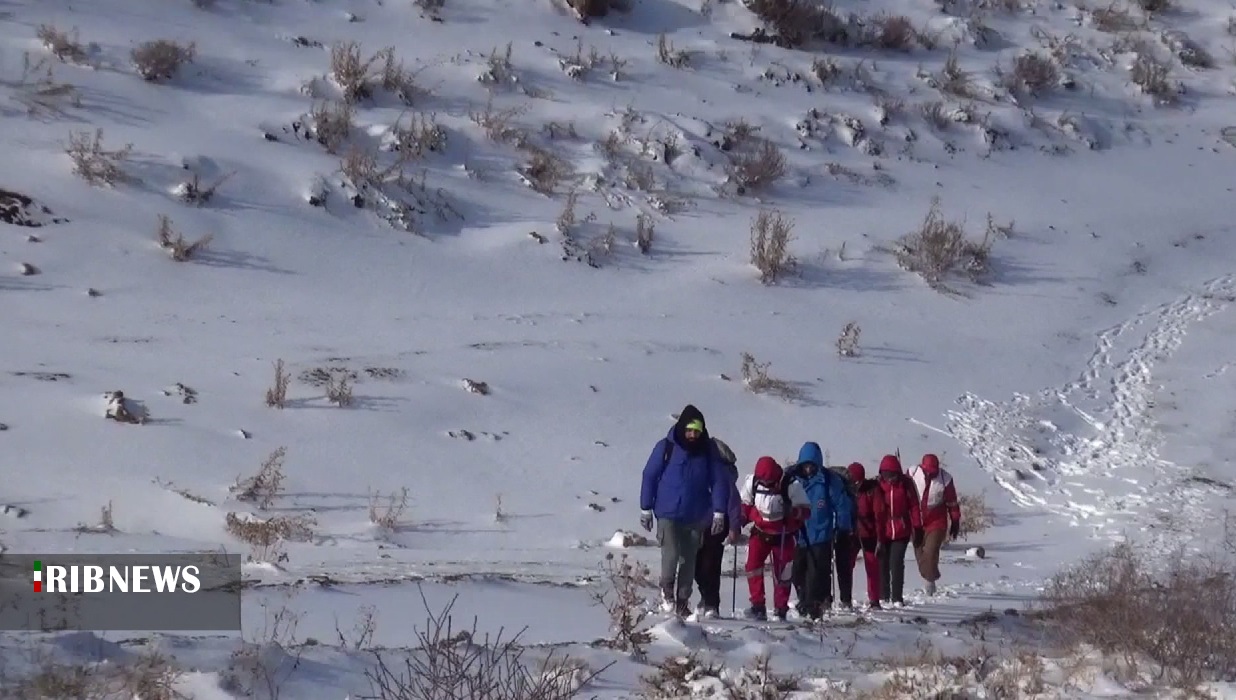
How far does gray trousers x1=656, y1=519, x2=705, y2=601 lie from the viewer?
8266 mm

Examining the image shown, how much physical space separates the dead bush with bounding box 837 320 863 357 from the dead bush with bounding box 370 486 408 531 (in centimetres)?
589

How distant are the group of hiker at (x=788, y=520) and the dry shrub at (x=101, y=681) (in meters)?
3.55

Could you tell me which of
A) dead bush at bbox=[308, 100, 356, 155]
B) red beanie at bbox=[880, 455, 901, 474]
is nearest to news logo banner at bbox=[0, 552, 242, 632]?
red beanie at bbox=[880, 455, 901, 474]

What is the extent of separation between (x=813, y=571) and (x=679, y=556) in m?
1.05

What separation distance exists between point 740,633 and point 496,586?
6.13 ft

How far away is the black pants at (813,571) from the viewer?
878 cm

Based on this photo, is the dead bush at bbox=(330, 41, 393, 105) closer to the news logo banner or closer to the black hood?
the news logo banner

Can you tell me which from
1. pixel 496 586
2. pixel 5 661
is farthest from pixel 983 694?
pixel 5 661

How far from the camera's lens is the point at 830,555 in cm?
884

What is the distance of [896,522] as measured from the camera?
9.41 metres

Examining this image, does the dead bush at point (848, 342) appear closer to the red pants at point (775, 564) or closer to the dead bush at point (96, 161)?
the red pants at point (775, 564)

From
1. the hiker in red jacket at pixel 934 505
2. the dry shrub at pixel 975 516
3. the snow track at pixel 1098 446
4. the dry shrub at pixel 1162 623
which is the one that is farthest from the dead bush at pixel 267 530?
the snow track at pixel 1098 446

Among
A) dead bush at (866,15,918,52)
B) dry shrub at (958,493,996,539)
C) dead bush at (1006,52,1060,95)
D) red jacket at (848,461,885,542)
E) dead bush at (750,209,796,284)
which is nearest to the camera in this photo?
red jacket at (848,461,885,542)

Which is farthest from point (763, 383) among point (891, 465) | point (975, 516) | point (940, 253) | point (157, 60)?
Answer: point (157, 60)
